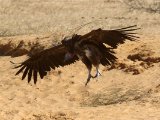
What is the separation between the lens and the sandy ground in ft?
30.9

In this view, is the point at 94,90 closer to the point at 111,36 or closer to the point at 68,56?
the point at 68,56

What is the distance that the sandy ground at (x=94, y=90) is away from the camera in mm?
9422

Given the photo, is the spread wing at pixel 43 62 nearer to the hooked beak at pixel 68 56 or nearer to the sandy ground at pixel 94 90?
the hooked beak at pixel 68 56

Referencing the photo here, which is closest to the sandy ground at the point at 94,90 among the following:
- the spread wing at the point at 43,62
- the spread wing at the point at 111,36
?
the spread wing at the point at 43,62

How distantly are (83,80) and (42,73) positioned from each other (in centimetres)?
371

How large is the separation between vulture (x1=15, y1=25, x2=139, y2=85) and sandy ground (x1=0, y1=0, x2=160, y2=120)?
1.82m

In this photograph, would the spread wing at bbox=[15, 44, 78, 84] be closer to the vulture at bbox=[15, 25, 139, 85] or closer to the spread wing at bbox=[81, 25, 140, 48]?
the vulture at bbox=[15, 25, 139, 85]

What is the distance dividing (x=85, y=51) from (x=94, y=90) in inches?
159

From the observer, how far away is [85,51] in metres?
6.95

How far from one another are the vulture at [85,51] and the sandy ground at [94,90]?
182 centimetres

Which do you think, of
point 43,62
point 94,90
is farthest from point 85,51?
point 94,90

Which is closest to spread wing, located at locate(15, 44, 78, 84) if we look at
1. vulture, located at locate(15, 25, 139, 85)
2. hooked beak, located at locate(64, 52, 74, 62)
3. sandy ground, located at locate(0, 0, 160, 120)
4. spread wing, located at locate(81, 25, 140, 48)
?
vulture, located at locate(15, 25, 139, 85)

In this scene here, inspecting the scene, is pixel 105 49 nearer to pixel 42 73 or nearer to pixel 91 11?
pixel 42 73

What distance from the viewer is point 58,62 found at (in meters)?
7.84
